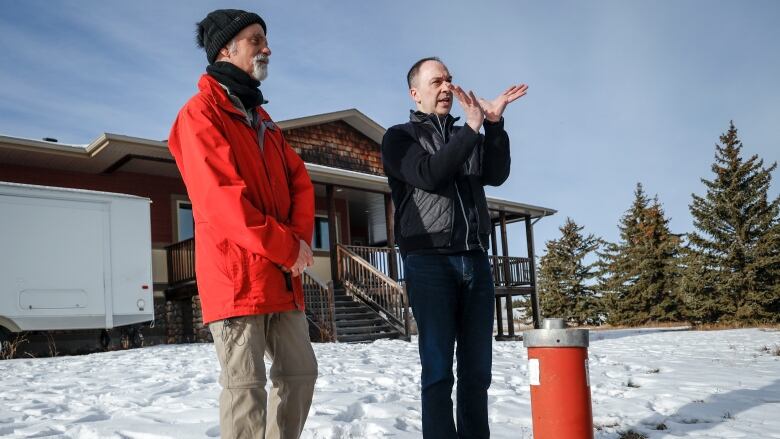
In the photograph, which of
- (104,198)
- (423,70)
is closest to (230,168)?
(423,70)

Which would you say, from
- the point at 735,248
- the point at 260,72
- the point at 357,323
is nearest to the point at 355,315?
the point at 357,323

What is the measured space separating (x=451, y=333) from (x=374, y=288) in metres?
10.8

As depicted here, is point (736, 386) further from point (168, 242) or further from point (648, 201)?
point (648, 201)

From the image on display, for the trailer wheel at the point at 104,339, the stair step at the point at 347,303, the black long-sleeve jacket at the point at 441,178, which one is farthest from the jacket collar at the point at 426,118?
the stair step at the point at 347,303

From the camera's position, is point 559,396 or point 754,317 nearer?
point 559,396

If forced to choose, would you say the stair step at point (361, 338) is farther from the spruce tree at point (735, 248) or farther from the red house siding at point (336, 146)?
the spruce tree at point (735, 248)

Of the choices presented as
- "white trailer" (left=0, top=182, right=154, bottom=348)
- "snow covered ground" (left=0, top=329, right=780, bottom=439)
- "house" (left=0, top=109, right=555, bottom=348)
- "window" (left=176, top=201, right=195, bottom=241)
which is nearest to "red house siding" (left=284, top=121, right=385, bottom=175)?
"house" (left=0, top=109, right=555, bottom=348)

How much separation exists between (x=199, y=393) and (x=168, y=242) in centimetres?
912

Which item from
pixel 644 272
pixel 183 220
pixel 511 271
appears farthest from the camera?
pixel 644 272

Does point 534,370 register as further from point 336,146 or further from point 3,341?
point 336,146

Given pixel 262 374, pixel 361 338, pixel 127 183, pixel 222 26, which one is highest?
pixel 127 183

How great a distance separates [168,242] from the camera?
540 inches

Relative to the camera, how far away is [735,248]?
74.0 ft

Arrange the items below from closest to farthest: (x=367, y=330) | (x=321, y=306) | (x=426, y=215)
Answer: (x=426, y=215)
(x=321, y=306)
(x=367, y=330)
